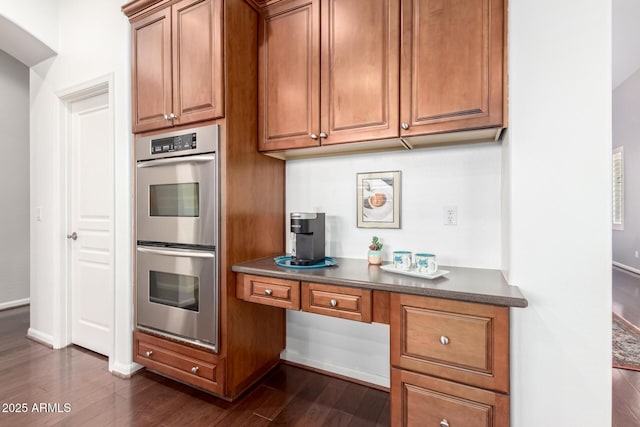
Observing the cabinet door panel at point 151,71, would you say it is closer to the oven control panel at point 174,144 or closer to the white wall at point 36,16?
the oven control panel at point 174,144

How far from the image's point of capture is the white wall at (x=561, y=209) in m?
1.24

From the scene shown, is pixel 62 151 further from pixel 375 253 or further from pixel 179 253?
pixel 375 253

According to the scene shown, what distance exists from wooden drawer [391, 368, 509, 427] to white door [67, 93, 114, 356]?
7.44 feet

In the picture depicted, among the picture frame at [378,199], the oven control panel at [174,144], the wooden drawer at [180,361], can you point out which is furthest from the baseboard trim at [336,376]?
the oven control panel at [174,144]

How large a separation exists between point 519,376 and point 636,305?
3837 mm

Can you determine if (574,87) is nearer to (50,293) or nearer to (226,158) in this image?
(226,158)

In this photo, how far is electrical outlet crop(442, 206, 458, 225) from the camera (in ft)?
6.03

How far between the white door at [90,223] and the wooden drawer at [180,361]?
48cm

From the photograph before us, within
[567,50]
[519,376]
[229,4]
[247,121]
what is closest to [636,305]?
[519,376]

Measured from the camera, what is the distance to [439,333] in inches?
51.7

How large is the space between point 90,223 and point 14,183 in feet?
7.51

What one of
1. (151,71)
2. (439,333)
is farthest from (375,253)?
(151,71)

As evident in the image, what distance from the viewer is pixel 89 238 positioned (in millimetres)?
2615

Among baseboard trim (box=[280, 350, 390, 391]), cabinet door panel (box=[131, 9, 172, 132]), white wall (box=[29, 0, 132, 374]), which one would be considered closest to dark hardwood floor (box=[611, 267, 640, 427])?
baseboard trim (box=[280, 350, 390, 391])
